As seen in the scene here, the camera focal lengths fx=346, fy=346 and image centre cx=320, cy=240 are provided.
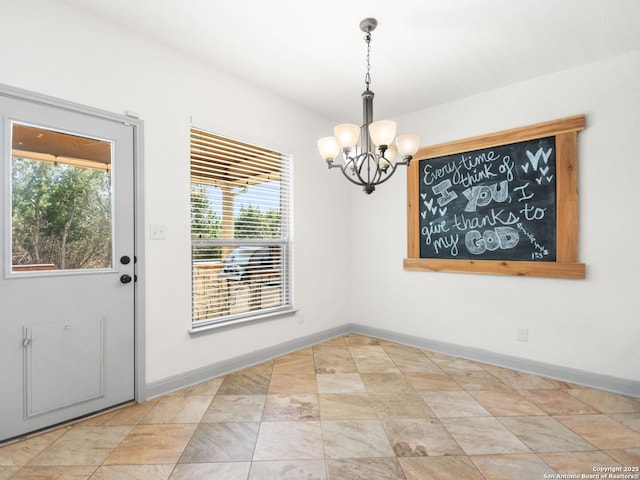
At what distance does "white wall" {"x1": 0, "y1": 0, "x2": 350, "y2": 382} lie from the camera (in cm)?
215

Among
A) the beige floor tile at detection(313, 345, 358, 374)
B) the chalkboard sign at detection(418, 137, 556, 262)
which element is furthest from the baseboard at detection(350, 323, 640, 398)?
the chalkboard sign at detection(418, 137, 556, 262)

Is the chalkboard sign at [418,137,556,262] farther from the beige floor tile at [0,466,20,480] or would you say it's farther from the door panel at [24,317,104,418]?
the beige floor tile at [0,466,20,480]

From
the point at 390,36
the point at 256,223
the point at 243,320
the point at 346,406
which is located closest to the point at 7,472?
the point at 243,320

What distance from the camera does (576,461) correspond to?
185cm

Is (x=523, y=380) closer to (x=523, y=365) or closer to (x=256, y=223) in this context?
(x=523, y=365)

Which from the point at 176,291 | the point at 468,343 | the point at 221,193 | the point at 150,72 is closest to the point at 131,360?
the point at 176,291

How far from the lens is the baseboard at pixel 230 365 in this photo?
2.66 metres

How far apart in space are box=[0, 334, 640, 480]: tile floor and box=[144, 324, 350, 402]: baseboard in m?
0.07

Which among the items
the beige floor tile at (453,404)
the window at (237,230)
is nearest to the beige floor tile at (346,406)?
the beige floor tile at (453,404)

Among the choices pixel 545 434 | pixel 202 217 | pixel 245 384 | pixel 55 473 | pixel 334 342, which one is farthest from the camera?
pixel 334 342

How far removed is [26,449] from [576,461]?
9.99 feet

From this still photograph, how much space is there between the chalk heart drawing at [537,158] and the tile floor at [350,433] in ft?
6.05

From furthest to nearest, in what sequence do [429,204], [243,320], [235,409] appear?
[429,204]
[243,320]
[235,409]

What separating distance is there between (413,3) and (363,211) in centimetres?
247
